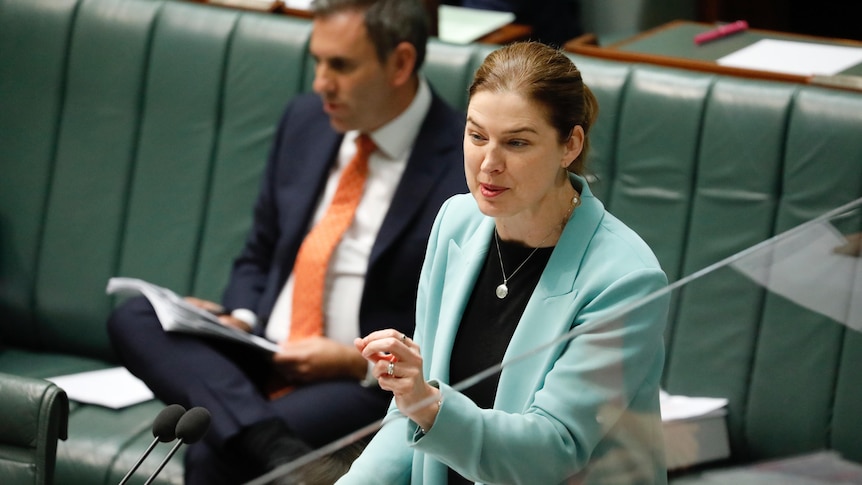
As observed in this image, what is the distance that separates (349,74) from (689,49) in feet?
2.56

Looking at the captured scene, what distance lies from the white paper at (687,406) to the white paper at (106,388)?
159 cm

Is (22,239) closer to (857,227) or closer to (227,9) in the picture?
(227,9)

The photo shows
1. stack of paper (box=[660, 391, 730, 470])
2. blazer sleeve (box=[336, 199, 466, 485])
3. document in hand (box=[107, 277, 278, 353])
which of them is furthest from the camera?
document in hand (box=[107, 277, 278, 353])

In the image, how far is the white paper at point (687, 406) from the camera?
96 centimetres

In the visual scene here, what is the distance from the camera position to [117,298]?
2646 mm

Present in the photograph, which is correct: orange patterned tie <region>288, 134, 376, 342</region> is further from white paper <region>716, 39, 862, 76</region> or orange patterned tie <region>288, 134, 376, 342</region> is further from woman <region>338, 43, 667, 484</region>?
woman <region>338, 43, 667, 484</region>

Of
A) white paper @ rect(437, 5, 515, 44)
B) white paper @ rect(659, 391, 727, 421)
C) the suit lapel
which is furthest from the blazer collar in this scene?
white paper @ rect(437, 5, 515, 44)

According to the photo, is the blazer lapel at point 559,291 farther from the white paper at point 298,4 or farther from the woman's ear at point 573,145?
the white paper at point 298,4

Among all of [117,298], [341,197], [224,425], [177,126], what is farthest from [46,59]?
[224,425]

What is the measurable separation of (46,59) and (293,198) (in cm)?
86

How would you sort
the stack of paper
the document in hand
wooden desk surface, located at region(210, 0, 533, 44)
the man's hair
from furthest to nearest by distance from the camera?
1. wooden desk surface, located at region(210, 0, 533, 44)
2. the man's hair
3. the document in hand
4. the stack of paper

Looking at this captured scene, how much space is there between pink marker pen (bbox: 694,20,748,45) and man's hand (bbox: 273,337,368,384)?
1.07m

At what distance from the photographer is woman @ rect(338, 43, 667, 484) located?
975 millimetres

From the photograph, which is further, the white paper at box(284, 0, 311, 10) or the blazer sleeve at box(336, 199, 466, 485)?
the white paper at box(284, 0, 311, 10)
